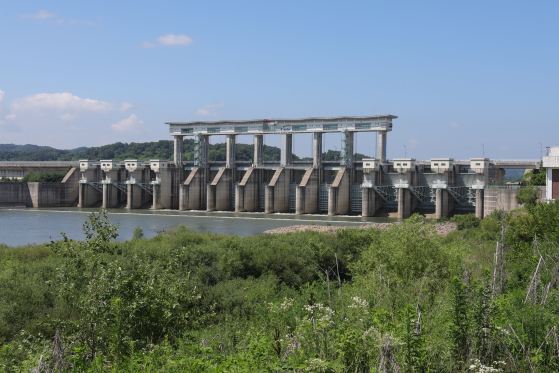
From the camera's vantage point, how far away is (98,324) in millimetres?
7625

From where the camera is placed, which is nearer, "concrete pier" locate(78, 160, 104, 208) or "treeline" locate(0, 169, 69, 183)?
"concrete pier" locate(78, 160, 104, 208)

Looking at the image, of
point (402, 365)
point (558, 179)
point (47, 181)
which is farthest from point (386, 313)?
point (47, 181)

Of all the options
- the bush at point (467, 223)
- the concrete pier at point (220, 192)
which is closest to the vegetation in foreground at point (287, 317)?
the bush at point (467, 223)

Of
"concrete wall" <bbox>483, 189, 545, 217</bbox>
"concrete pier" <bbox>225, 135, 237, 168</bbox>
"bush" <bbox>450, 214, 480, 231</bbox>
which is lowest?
"bush" <bbox>450, 214, 480, 231</bbox>

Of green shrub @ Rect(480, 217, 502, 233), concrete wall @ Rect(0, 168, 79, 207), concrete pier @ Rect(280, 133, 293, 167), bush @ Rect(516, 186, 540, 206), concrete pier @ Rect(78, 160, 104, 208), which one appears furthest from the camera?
concrete pier @ Rect(78, 160, 104, 208)

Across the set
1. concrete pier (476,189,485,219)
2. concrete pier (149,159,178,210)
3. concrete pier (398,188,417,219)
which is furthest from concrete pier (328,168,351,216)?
concrete pier (149,159,178,210)

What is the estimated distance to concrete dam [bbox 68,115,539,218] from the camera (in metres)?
45.6

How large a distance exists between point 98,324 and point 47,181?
62355mm

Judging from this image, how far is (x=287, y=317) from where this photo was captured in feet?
29.6

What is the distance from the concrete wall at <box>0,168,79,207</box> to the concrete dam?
8.01 feet

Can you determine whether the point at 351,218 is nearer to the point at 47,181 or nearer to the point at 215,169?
the point at 215,169

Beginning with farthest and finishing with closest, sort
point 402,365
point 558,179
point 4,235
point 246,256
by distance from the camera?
point 4,235 < point 558,179 < point 246,256 < point 402,365

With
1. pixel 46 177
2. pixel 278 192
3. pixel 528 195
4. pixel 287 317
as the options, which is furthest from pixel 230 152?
pixel 287 317

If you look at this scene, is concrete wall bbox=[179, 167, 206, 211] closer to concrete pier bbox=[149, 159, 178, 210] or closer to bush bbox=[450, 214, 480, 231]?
concrete pier bbox=[149, 159, 178, 210]
